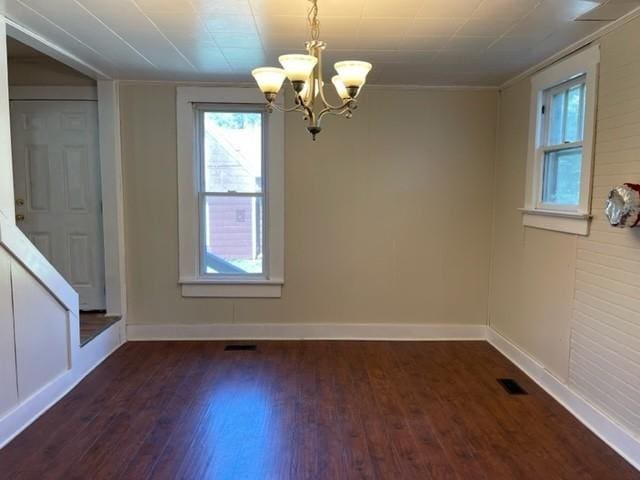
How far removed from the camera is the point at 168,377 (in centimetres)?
327

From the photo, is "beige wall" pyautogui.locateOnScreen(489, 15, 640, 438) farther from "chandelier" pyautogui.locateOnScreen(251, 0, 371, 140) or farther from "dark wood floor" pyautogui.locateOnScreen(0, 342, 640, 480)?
"chandelier" pyautogui.locateOnScreen(251, 0, 371, 140)

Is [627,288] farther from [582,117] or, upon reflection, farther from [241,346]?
[241,346]

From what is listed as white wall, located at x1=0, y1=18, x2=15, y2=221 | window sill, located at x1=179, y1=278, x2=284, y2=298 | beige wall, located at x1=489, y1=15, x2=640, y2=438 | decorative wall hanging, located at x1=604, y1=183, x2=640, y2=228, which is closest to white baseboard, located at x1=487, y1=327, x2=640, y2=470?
beige wall, located at x1=489, y1=15, x2=640, y2=438

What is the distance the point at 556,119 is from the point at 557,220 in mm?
741

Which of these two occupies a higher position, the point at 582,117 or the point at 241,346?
the point at 582,117

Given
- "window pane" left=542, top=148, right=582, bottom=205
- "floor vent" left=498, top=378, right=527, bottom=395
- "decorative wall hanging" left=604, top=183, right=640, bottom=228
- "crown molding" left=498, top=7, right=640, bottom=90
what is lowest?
"floor vent" left=498, top=378, right=527, bottom=395

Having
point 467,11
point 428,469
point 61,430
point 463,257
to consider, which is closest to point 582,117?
point 467,11

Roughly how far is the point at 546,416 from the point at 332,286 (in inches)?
76.9

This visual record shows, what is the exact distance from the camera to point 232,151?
13.1 ft

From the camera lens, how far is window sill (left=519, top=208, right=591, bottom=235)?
107 inches

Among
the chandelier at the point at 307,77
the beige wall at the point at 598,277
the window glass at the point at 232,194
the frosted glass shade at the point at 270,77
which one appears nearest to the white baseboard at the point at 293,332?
the window glass at the point at 232,194

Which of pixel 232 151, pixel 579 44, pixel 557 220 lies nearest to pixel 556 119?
pixel 579 44

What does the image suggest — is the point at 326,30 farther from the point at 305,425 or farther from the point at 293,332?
the point at 293,332

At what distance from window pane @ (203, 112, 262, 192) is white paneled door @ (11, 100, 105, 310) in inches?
38.4
